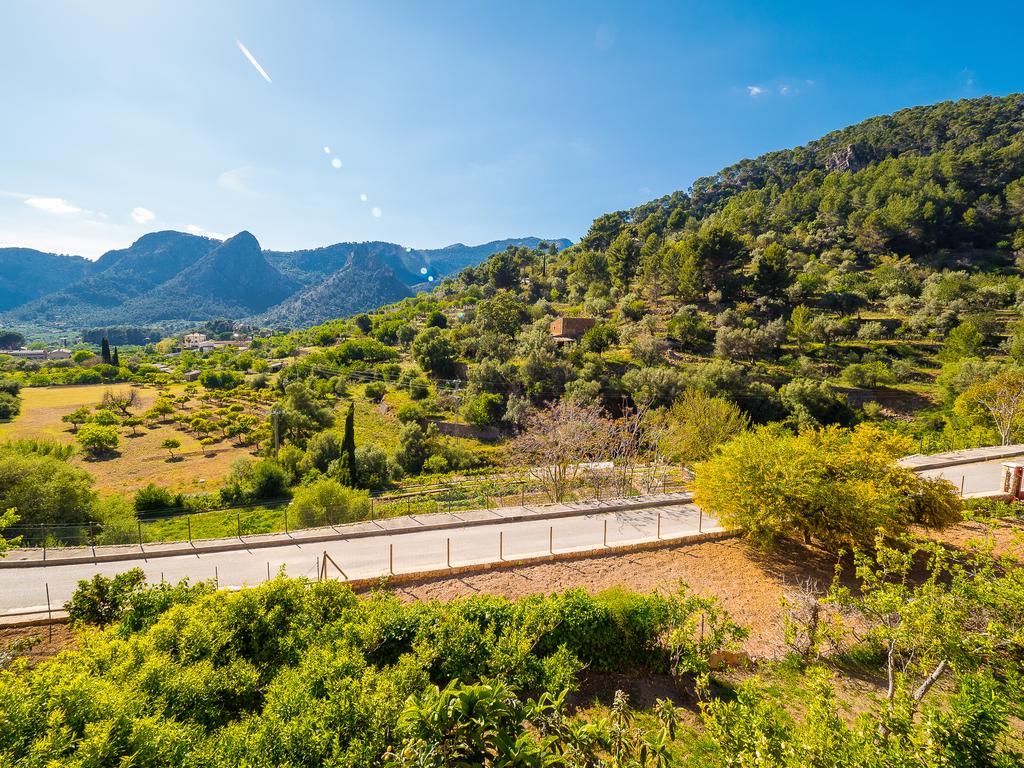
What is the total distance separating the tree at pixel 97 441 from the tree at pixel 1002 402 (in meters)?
60.5

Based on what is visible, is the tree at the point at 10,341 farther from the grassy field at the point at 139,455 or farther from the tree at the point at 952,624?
the tree at the point at 952,624

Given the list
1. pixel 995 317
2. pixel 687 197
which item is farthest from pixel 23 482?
pixel 687 197

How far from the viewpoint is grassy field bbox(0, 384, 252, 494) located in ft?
96.2

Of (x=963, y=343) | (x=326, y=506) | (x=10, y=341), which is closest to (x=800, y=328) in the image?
(x=963, y=343)

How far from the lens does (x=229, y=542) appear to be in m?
14.0

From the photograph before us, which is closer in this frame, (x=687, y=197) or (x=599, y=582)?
(x=599, y=582)

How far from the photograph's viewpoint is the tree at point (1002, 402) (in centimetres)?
2274

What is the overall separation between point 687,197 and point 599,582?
146 meters

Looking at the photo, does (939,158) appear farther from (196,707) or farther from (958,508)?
(196,707)

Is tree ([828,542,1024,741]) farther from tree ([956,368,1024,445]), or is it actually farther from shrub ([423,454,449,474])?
shrub ([423,454,449,474])

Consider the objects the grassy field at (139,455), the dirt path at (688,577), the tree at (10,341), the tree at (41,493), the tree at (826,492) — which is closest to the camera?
the dirt path at (688,577)

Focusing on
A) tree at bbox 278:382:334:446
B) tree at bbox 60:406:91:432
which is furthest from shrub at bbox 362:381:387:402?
tree at bbox 60:406:91:432

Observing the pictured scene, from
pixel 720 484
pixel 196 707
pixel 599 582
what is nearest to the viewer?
pixel 196 707

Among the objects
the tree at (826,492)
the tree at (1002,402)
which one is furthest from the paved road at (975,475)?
the tree at (1002,402)
